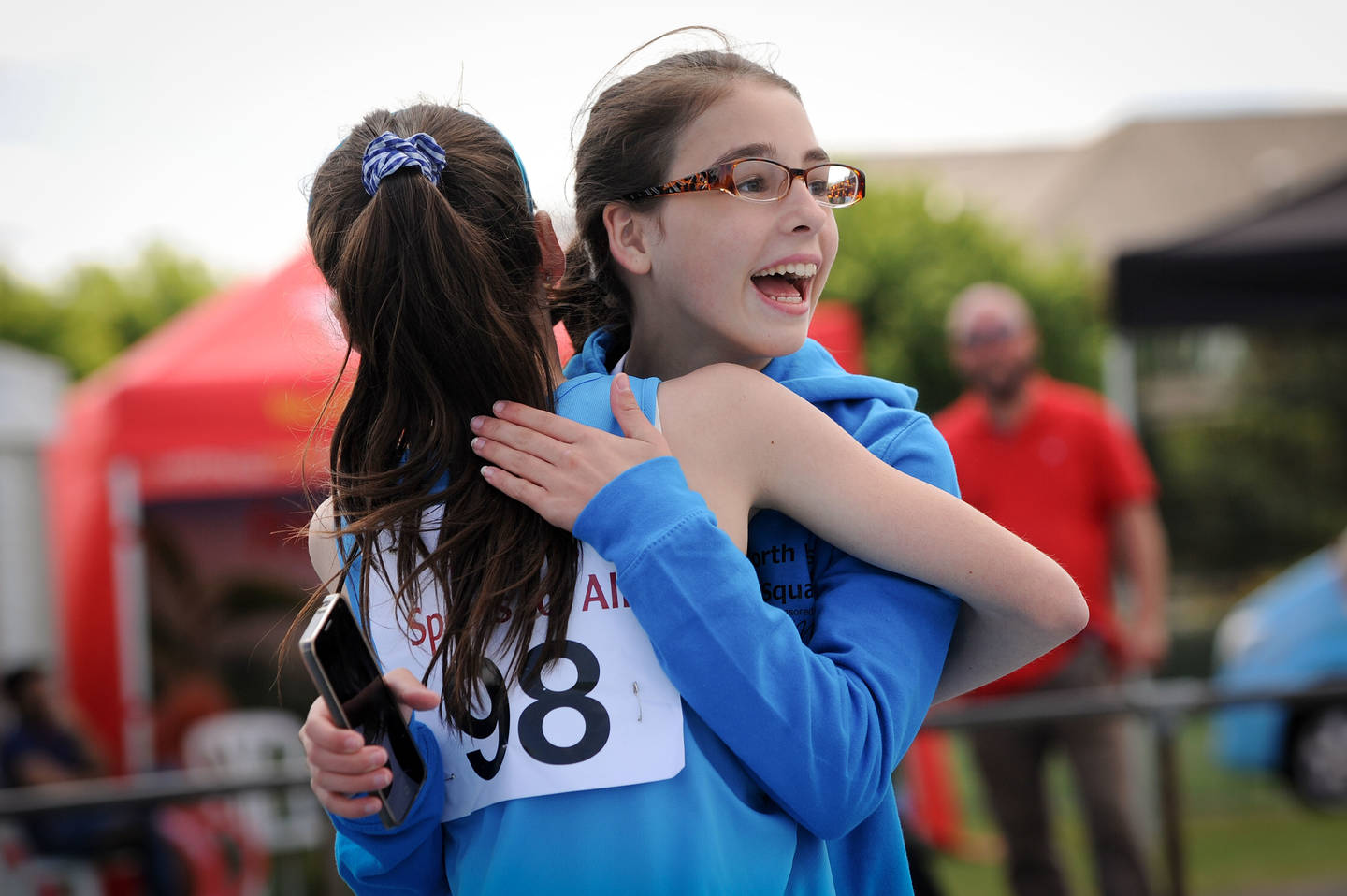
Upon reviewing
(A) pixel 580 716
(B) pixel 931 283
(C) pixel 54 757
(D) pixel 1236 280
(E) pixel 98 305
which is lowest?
(A) pixel 580 716

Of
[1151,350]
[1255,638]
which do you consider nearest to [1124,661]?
[1255,638]

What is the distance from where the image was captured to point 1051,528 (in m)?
4.65

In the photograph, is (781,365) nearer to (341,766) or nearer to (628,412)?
(628,412)

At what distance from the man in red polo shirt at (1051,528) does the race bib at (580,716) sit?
3336mm

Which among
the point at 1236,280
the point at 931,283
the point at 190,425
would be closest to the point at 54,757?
the point at 190,425

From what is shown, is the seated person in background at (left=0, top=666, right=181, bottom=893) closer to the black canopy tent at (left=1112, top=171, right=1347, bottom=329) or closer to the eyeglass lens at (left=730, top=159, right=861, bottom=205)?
the eyeglass lens at (left=730, top=159, right=861, bottom=205)

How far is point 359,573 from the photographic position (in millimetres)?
1386

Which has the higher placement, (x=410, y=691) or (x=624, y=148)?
(x=624, y=148)

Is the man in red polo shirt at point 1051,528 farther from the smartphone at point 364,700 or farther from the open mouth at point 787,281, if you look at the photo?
the smartphone at point 364,700

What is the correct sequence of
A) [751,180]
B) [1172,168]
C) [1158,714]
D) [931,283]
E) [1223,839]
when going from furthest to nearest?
[1172,168] → [931,283] → [1223,839] → [1158,714] → [751,180]

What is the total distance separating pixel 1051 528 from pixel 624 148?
11.7ft

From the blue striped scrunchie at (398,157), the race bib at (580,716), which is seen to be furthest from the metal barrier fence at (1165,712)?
the blue striped scrunchie at (398,157)

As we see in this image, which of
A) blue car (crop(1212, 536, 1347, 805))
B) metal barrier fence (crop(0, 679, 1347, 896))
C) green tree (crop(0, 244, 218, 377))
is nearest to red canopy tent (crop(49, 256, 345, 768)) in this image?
metal barrier fence (crop(0, 679, 1347, 896))

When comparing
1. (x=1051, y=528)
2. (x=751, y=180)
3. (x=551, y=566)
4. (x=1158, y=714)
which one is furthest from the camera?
(x=1051, y=528)
